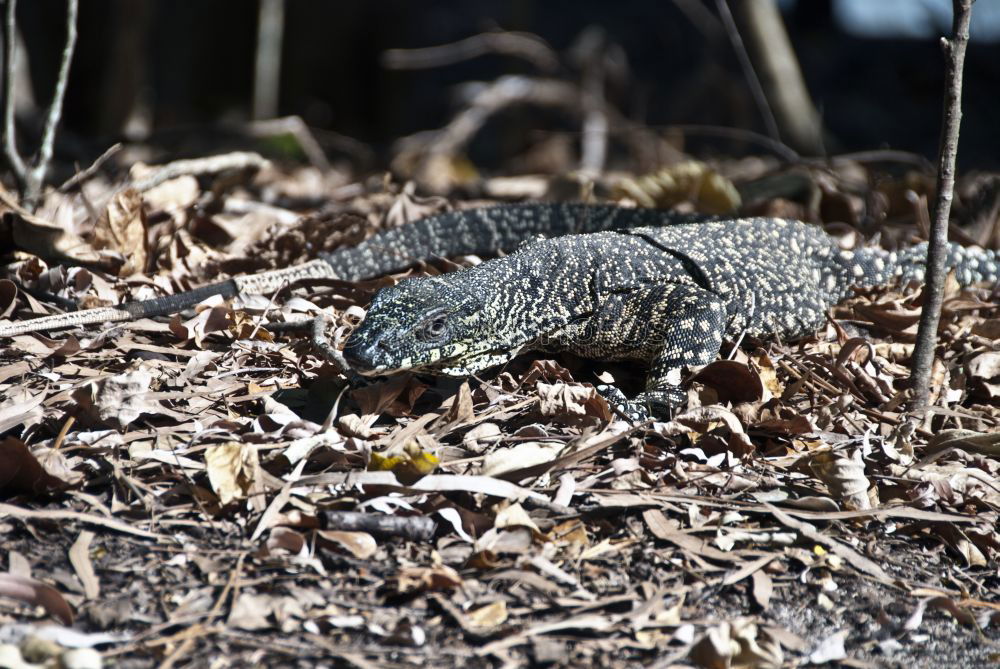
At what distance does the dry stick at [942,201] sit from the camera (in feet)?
13.6

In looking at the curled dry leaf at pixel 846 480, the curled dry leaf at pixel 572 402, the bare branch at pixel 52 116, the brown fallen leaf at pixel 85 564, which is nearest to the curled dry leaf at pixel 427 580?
the brown fallen leaf at pixel 85 564

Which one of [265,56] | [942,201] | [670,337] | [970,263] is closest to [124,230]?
[670,337]

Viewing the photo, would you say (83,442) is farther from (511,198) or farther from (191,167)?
(511,198)

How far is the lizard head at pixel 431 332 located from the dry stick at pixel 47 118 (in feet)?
10.4

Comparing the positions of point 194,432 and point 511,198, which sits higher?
point 511,198

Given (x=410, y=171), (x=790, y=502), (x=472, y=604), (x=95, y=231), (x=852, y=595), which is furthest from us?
(x=410, y=171)

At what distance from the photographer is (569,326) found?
5.17 m

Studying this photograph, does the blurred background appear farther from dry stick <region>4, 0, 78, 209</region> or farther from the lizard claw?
the lizard claw

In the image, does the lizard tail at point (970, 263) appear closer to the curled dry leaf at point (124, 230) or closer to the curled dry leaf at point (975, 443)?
the curled dry leaf at point (975, 443)

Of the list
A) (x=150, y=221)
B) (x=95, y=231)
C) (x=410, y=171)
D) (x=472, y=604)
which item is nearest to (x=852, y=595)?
(x=472, y=604)

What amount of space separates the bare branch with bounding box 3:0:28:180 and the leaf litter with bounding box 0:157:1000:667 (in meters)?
1.46

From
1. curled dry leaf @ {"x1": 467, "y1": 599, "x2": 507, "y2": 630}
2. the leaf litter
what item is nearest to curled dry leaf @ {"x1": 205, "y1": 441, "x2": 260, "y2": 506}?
the leaf litter

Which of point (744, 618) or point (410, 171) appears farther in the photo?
point (410, 171)

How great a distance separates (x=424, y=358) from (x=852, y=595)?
2143 mm
